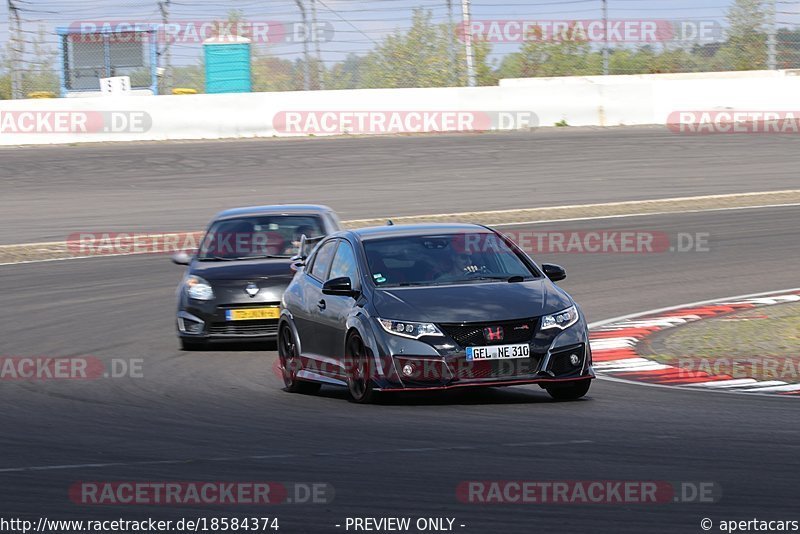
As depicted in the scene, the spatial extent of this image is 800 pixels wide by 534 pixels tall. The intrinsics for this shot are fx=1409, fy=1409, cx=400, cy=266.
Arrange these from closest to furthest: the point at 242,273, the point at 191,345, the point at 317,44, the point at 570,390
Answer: the point at 570,390 < the point at 242,273 < the point at 191,345 < the point at 317,44

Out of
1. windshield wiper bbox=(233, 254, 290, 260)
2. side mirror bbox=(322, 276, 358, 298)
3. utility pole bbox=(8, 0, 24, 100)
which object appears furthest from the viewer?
utility pole bbox=(8, 0, 24, 100)

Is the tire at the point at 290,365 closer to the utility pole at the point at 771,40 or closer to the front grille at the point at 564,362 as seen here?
the front grille at the point at 564,362

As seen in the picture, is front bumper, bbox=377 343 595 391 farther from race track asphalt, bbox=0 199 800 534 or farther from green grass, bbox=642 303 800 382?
green grass, bbox=642 303 800 382

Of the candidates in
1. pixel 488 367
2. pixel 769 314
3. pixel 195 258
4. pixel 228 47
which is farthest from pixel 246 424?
pixel 228 47

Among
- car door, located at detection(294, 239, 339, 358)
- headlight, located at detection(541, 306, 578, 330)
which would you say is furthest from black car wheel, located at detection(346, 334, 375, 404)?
headlight, located at detection(541, 306, 578, 330)

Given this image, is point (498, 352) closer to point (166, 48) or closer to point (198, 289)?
point (198, 289)

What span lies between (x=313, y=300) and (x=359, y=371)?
1.28m

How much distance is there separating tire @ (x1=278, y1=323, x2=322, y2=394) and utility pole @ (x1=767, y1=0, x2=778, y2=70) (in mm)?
26444

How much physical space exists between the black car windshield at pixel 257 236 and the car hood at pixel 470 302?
488cm

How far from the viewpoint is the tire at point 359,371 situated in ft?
33.8

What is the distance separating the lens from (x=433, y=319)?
10039 millimetres

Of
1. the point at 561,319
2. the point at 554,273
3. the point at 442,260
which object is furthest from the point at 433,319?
the point at 554,273

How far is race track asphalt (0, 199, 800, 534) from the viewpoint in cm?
680

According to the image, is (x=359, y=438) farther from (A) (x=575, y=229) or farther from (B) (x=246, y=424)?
(A) (x=575, y=229)
